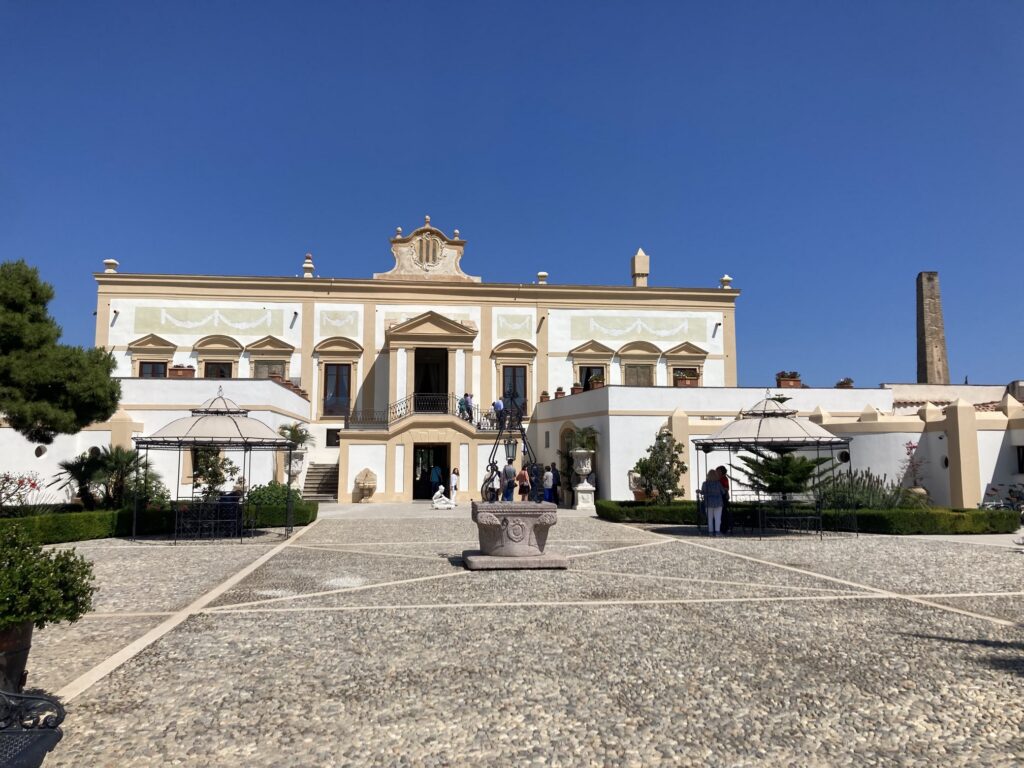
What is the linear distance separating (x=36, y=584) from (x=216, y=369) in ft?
84.0

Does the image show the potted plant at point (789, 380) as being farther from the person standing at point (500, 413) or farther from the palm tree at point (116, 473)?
the palm tree at point (116, 473)

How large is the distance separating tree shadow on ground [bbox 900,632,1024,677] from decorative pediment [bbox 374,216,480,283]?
2528 centimetres

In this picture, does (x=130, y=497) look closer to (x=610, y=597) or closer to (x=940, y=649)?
(x=610, y=597)

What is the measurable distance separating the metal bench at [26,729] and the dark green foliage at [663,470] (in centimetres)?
1631

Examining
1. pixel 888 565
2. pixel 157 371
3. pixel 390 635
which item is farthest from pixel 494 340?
pixel 390 635

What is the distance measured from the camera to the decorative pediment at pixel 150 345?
27641 millimetres

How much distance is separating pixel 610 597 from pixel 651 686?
120 inches

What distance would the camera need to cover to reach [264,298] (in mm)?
28828

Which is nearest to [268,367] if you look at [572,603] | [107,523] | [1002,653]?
[107,523]

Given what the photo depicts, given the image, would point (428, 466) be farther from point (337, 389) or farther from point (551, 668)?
point (551, 668)

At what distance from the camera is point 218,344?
28.1m

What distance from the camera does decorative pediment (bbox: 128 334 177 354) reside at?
27641 mm

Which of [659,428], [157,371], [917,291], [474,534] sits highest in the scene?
[917,291]

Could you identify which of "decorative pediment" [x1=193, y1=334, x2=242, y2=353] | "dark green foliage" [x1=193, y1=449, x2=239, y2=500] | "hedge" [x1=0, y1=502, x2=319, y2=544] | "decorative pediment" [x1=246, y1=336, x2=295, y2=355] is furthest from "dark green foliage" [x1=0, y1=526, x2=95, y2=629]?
"decorative pediment" [x1=193, y1=334, x2=242, y2=353]
